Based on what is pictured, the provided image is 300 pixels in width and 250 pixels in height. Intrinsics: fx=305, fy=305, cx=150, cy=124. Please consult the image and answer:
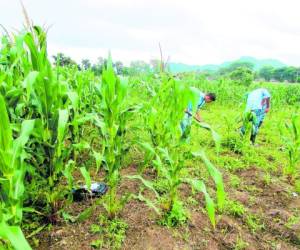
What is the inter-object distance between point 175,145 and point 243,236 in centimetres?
93

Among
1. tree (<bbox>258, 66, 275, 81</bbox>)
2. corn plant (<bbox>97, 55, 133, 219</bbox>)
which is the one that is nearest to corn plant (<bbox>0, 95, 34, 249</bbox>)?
corn plant (<bbox>97, 55, 133, 219</bbox>)

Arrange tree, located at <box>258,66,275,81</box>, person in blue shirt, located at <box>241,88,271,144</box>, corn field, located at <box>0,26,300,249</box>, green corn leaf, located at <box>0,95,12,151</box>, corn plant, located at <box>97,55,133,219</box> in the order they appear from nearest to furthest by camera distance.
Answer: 1. green corn leaf, located at <box>0,95,12,151</box>
2. corn field, located at <box>0,26,300,249</box>
3. corn plant, located at <box>97,55,133,219</box>
4. person in blue shirt, located at <box>241,88,271,144</box>
5. tree, located at <box>258,66,275,81</box>

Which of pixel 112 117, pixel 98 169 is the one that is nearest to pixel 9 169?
pixel 112 117

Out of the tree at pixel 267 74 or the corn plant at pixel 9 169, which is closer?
the corn plant at pixel 9 169

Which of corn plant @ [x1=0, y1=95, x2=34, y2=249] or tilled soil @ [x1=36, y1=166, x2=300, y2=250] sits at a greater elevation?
corn plant @ [x1=0, y1=95, x2=34, y2=249]

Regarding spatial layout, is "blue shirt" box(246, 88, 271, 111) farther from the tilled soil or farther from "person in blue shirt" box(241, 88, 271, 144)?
the tilled soil

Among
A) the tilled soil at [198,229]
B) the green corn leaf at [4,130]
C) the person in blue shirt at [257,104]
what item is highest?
the green corn leaf at [4,130]

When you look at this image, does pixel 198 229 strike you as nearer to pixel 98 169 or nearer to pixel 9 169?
pixel 98 169

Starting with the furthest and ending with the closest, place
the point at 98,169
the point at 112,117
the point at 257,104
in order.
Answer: the point at 257,104 → the point at 98,169 → the point at 112,117

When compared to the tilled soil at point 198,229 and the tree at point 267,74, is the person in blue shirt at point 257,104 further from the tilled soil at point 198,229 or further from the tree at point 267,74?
the tree at point 267,74

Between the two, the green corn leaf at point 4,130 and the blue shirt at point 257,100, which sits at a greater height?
the green corn leaf at point 4,130

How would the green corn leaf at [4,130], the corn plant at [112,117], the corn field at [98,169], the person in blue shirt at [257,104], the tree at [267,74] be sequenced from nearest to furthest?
1. the green corn leaf at [4,130]
2. the corn field at [98,169]
3. the corn plant at [112,117]
4. the person in blue shirt at [257,104]
5. the tree at [267,74]

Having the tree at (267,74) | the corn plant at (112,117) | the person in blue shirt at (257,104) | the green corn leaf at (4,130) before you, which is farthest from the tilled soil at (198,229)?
the tree at (267,74)

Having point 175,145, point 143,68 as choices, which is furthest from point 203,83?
point 175,145
